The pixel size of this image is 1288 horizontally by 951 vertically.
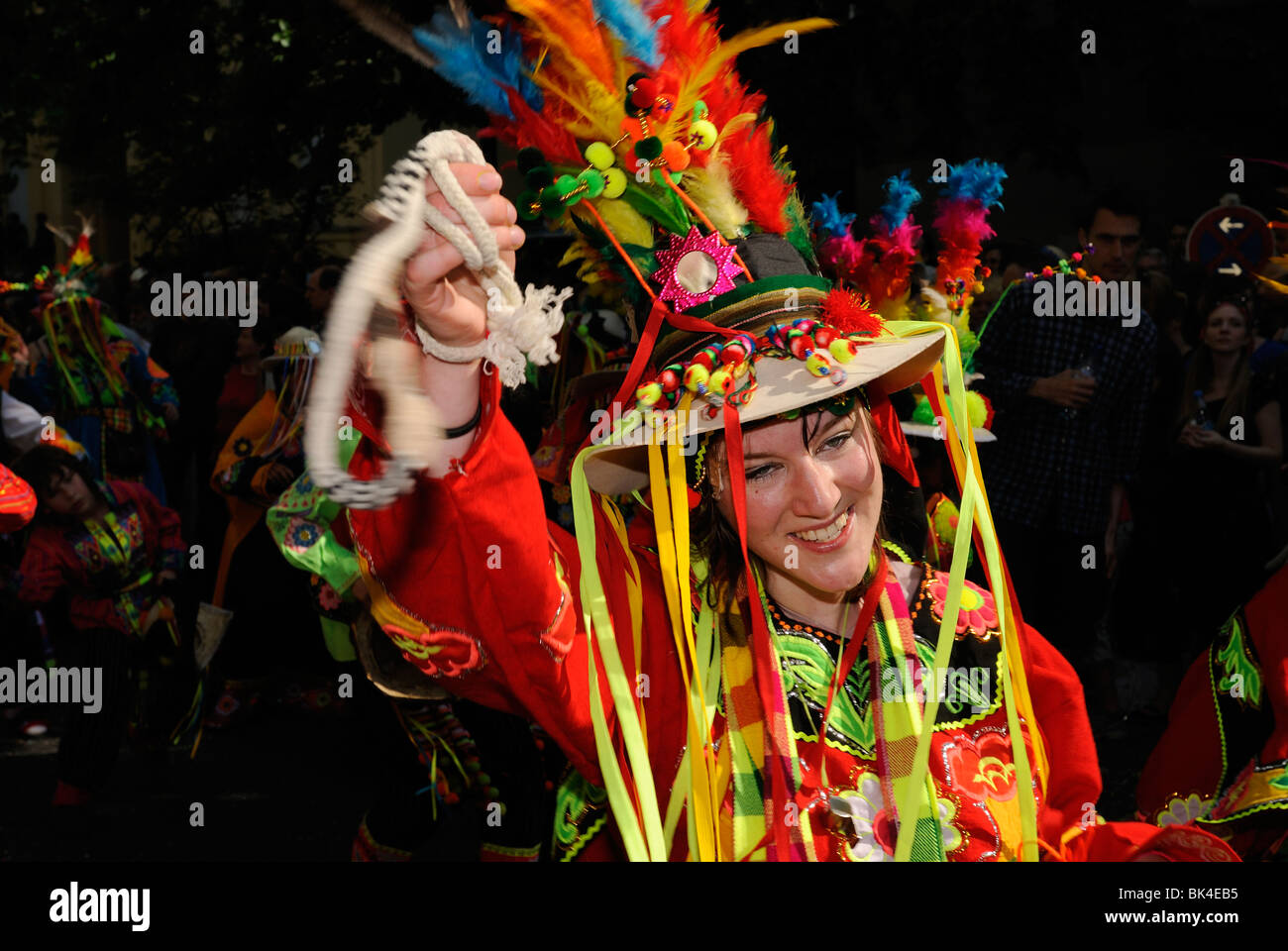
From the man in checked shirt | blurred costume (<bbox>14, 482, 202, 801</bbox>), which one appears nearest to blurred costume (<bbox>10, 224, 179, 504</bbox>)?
blurred costume (<bbox>14, 482, 202, 801</bbox>)

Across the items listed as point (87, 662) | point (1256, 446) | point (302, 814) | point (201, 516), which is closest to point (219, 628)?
point (87, 662)

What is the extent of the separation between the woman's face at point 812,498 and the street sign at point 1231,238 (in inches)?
205

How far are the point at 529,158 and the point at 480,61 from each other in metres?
0.15

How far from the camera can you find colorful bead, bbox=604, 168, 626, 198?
2.08 meters

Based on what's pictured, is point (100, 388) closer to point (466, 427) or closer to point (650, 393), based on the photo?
point (650, 393)

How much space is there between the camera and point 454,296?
5.32ft

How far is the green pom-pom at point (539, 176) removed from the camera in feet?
6.65

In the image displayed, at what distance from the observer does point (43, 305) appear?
7.55m

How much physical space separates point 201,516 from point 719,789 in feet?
18.6

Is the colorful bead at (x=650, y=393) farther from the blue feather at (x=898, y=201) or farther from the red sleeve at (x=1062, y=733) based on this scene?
the blue feather at (x=898, y=201)

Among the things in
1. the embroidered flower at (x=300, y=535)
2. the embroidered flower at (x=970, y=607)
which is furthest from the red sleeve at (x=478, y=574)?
the embroidered flower at (x=300, y=535)

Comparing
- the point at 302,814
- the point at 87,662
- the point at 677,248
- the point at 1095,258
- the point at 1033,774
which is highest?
the point at 1095,258

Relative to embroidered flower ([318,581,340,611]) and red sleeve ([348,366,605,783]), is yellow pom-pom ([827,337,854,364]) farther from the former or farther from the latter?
embroidered flower ([318,581,340,611])

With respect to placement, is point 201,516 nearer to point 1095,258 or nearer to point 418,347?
point 1095,258
